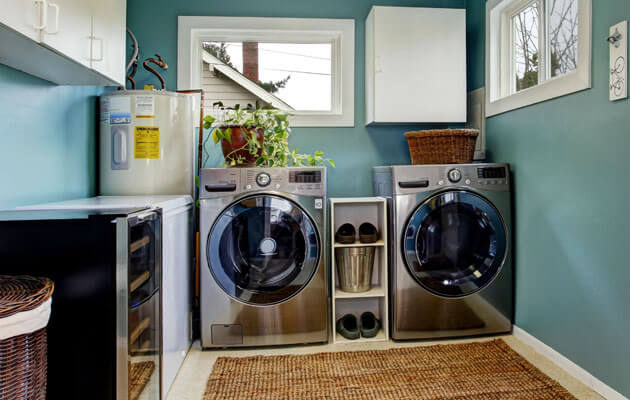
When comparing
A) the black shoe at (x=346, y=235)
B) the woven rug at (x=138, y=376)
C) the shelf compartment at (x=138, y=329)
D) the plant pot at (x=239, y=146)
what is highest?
the plant pot at (x=239, y=146)

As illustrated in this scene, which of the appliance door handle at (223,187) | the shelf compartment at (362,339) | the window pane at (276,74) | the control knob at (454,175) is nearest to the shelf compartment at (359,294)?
the shelf compartment at (362,339)

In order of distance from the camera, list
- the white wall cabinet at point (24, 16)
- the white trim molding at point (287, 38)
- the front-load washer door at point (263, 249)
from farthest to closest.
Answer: the white trim molding at point (287, 38) → the front-load washer door at point (263, 249) → the white wall cabinet at point (24, 16)

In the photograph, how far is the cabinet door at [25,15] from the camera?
1042 millimetres

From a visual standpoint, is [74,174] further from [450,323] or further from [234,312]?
[450,323]

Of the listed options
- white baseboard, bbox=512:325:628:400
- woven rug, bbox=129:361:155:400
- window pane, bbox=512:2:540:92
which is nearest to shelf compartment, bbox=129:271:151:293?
woven rug, bbox=129:361:155:400

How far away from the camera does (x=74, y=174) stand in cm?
194

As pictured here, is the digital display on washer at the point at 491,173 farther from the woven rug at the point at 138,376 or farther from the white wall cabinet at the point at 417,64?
the woven rug at the point at 138,376

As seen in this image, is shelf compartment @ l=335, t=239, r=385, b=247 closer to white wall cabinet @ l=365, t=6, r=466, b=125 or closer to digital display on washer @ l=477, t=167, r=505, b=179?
digital display on washer @ l=477, t=167, r=505, b=179

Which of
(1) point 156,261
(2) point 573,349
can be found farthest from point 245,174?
(2) point 573,349

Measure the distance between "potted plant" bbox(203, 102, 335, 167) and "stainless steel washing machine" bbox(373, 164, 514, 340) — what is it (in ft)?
2.23

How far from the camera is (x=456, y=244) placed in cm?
210

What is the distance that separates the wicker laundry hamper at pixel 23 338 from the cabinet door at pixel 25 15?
736 mm

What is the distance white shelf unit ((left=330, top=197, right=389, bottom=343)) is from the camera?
212cm

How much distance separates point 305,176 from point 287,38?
1.22 metres
